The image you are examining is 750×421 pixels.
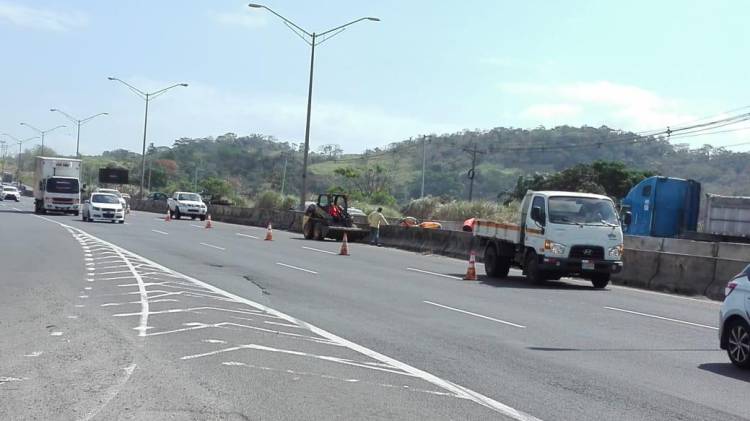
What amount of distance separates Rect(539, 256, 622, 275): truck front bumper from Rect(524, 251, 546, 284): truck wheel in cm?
29

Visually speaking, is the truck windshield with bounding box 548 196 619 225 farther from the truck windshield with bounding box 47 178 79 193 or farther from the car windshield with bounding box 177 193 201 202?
the car windshield with bounding box 177 193 201 202

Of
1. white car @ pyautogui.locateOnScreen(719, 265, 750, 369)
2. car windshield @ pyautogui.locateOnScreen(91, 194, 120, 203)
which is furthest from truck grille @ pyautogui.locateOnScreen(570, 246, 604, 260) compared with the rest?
car windshield @ pyautogui.locateOnScreen(91, 194, 120, 203)

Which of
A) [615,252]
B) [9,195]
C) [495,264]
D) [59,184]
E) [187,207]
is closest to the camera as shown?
[615,252]

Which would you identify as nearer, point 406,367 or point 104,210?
point 406,367

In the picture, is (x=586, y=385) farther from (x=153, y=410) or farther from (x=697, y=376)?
(x=153, y=410)

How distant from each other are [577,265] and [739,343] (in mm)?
10994

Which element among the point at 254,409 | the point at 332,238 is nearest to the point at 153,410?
the point at 254,409

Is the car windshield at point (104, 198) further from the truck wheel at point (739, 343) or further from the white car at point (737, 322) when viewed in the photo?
the truck wheel at point (739, 343)

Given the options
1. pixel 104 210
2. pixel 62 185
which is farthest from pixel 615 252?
pixel 62 185

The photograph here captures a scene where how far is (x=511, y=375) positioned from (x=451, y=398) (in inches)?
64.7

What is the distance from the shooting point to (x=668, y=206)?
3844 centimetres

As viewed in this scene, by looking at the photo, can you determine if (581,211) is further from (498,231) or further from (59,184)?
(59,184)

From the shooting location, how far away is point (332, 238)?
145 feet

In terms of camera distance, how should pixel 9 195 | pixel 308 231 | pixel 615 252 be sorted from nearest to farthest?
1. pixel 615 252
2. pixel 308 231
3. pixel 9 195
